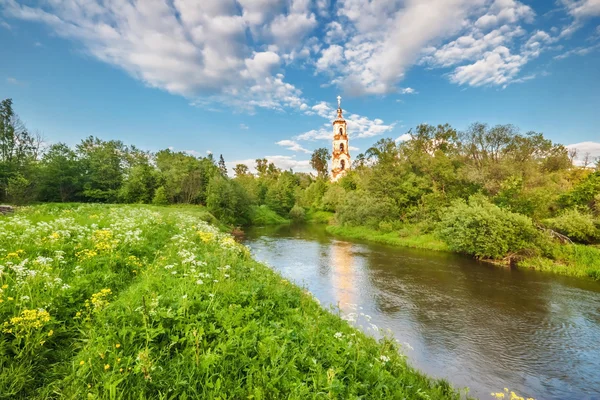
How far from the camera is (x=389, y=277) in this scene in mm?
17031

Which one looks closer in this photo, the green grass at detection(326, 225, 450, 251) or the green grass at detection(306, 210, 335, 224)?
the green grass at detection(326, 225, 450, 251)

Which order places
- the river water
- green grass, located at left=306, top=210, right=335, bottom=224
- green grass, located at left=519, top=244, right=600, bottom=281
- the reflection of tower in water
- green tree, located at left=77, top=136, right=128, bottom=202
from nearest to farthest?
the river water → the reflection of tower in water → green grass, located at left=519, top=244, right=600, bottom=281 → green tree, located at left=77, top=136, right=128, bottom=202 → green grass, located at left=306, top=210, right=335, bottom=224

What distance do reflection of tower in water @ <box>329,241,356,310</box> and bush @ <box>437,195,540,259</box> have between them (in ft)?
30.0

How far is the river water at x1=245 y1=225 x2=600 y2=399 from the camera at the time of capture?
7.87 m

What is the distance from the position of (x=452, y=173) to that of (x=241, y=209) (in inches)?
1287

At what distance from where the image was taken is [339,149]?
75.6 m

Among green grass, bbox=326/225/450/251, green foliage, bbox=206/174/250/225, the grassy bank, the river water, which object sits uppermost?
green foliage, bbox=206/174/250/225

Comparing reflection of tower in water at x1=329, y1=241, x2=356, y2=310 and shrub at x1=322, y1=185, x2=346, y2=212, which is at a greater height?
shrub at x1=322, y1=185, x2=346, y2=212

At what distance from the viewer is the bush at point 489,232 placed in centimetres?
2030

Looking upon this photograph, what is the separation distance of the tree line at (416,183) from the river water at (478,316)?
6.02m

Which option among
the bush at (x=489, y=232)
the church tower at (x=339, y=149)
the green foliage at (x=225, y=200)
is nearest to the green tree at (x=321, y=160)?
the church tower at (x=339, y=149)

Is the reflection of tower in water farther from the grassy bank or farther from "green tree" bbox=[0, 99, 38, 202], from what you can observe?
"green tree" bbox=[0, 99, 38, 202]

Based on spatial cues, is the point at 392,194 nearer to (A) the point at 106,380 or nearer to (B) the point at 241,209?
(B) the point at 241,209

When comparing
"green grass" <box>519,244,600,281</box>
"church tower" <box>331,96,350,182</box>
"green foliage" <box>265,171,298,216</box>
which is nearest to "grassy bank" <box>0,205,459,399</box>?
"green grass" <box>519,244,600,281</box>
